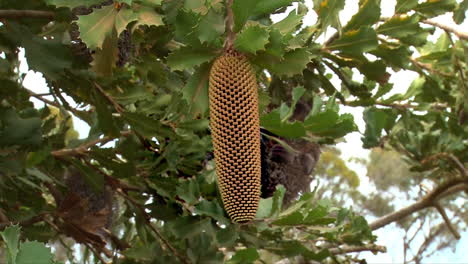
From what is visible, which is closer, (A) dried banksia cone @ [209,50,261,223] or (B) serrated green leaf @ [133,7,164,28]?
(A) dried banksia cone @ [209,50,261,223]

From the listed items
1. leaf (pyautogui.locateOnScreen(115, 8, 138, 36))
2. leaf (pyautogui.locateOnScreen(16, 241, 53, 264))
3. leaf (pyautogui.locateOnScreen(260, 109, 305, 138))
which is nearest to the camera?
leaf (pyautogui.locateOnScreen(16, 241, 53, 264))

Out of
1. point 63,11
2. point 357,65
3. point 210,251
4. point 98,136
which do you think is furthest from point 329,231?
point 63,11

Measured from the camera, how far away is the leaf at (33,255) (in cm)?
124

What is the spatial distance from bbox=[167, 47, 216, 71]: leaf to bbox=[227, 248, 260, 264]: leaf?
1.16 meters

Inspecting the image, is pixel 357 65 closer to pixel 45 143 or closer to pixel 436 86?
pixel 436 86

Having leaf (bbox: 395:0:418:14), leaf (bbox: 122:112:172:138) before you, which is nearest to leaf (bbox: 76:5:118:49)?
leaf (bbox: 122:112:172:138)

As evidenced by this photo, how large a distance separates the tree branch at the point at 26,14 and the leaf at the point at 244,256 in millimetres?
1041

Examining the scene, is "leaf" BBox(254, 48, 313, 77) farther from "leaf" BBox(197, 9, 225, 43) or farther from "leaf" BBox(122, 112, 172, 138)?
"leaf" BBox(122, 112, 172, 138)

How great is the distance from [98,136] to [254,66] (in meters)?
1.56

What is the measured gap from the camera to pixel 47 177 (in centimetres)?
297

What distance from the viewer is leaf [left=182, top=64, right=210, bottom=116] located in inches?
56.8

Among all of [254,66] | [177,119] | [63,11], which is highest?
[63,11]

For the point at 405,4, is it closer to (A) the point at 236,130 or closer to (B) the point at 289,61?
(B) the point at 289,61

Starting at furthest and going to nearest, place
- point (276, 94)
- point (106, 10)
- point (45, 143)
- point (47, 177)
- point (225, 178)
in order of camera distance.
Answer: point (276, 94) < point (47, 177) < point (45, 143) < point (106, 10) < point (225, 178)
